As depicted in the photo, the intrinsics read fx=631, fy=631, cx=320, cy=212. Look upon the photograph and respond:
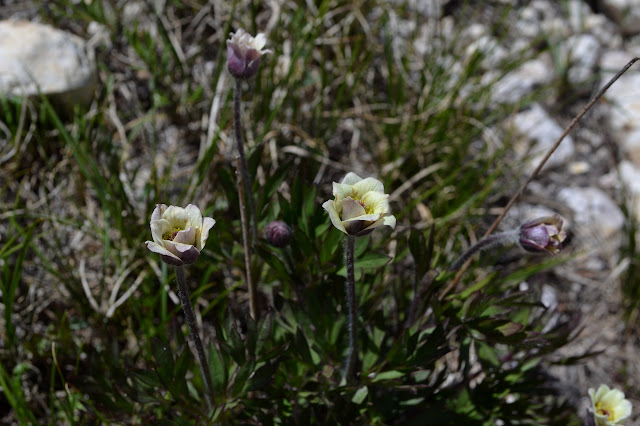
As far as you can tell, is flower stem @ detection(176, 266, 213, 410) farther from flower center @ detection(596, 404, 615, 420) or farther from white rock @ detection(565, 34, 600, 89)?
white rock @ detection(565, 34, 600, 89)

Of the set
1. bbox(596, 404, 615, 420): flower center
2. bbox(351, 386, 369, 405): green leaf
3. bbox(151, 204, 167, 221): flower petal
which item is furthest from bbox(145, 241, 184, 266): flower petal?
bbox(596, 404, 615, 420): flower center

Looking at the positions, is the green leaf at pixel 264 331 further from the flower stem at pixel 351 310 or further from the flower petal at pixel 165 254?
the flower petal at pixel 165 254

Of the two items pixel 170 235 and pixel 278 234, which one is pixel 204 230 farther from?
pixel 278 234

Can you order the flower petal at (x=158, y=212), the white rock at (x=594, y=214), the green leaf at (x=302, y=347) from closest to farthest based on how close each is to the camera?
the flower petal at (x=158, y=212), the green leaf at (x=302, y=347), the white rock at (x=594, y=214)

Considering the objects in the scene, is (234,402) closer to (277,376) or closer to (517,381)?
(277,376)

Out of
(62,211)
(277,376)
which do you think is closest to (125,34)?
(62,211)

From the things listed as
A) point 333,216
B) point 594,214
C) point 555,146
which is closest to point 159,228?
point 333,216

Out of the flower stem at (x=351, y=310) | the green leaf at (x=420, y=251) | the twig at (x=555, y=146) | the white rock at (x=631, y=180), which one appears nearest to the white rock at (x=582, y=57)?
the white rock at (x=631, y=180)
